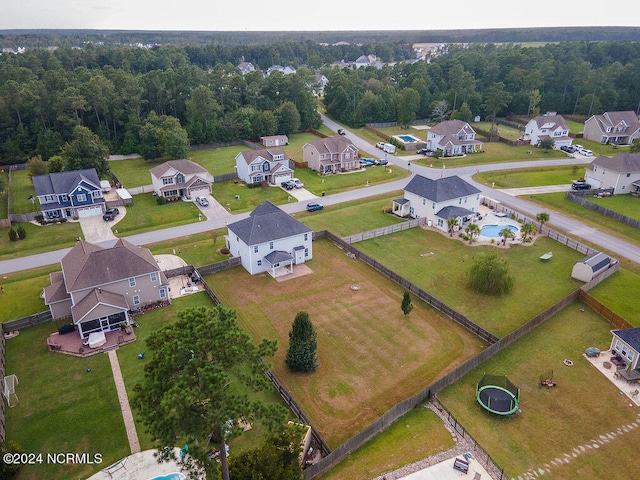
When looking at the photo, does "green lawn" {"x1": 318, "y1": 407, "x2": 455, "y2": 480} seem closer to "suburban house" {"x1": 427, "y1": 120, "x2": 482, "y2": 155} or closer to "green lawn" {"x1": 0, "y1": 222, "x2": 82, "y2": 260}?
"green lawn" {"x1": 0, "y1": 222, "x2": 82, "y2": 260}

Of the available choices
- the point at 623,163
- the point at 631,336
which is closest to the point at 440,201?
the point at 631,336

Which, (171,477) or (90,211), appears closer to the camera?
(171,477)

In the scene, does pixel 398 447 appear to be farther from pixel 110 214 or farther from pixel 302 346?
pixel 110 214

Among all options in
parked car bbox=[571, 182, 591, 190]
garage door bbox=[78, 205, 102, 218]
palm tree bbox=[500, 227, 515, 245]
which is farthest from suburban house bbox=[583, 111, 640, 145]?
garage door bbox=[78, 205, 102, 218]

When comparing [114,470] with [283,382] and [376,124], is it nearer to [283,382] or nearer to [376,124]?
[283,382]

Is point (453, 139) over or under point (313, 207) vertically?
over

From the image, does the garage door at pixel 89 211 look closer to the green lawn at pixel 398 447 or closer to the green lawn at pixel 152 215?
the green lawn at pixel 152 215

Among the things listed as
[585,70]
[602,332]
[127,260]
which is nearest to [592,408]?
[602,332]
